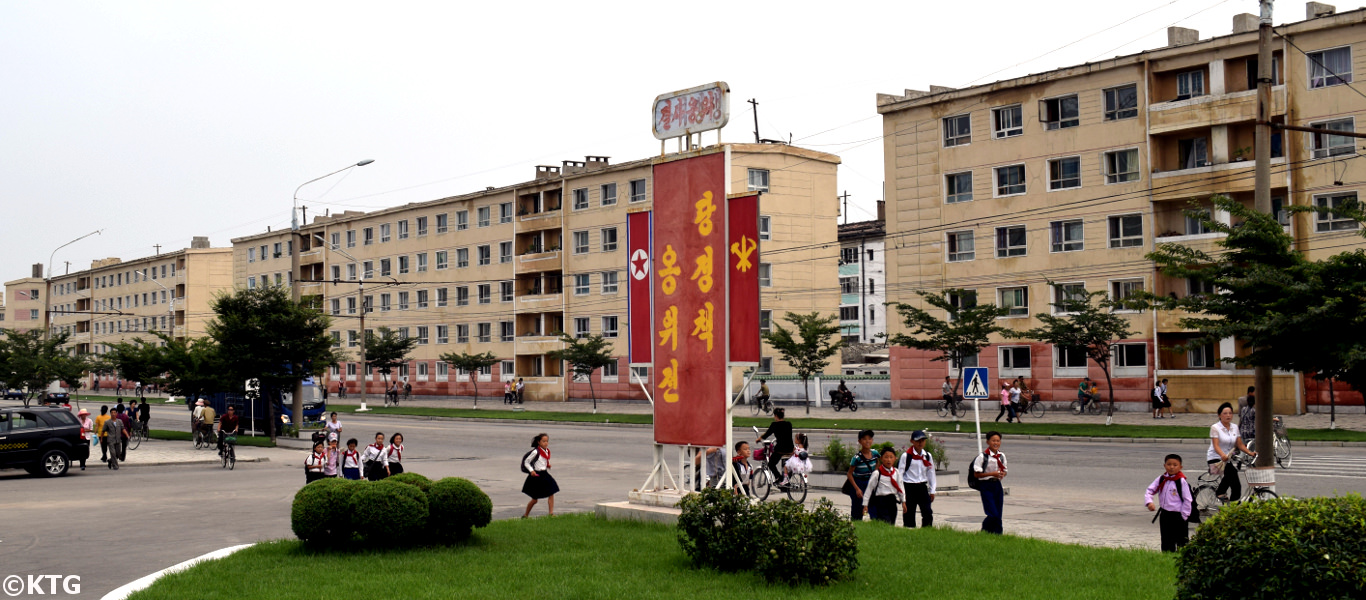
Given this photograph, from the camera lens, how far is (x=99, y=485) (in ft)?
81.2

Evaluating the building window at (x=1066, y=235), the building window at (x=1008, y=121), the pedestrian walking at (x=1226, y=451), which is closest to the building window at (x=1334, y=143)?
the building window at (x=1066, y=235)

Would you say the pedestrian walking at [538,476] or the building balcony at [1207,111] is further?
the building balcony at [1207,111]

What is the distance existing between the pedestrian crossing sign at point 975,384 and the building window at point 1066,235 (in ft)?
82.8

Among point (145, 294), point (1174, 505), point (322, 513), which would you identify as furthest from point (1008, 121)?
point (145, 294)

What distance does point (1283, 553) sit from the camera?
6664mm

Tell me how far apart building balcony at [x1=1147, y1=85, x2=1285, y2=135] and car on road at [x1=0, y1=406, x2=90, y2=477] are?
3854 cm

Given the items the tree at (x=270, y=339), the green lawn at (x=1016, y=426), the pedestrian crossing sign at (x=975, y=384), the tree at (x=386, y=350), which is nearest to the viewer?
the pedestrian crossing sign at (x=975, y=384)

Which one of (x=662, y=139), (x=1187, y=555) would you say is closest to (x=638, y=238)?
(x=662, y=139)

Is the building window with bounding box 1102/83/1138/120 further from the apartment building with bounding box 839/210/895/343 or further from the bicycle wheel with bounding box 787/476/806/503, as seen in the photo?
the apartment building with bounding box 839/210/895/343

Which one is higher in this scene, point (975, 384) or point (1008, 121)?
point (1008, 121)

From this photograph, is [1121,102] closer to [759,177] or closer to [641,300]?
[759,177]

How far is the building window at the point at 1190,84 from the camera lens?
4491cm

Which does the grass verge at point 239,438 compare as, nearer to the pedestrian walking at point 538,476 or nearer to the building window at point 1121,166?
the pedestrian walking at point 538,476

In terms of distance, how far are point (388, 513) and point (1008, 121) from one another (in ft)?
141
